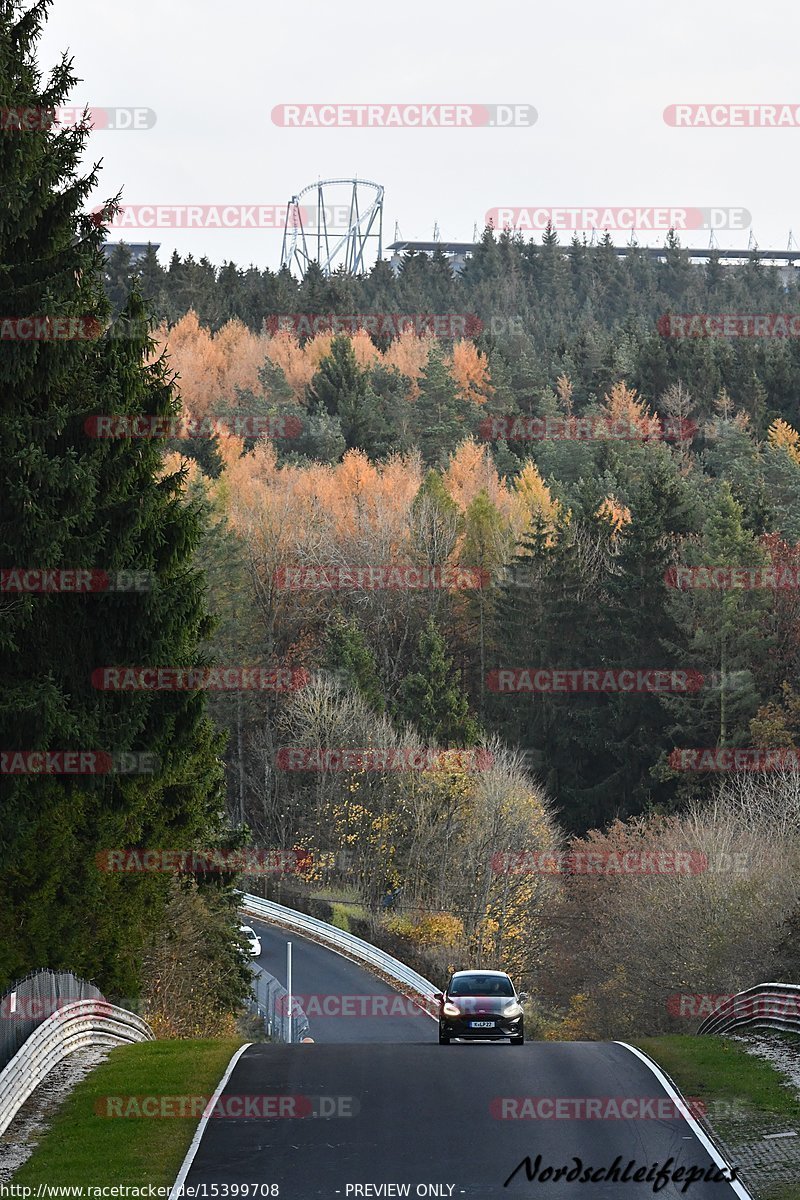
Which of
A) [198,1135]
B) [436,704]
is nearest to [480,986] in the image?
[198,1135]

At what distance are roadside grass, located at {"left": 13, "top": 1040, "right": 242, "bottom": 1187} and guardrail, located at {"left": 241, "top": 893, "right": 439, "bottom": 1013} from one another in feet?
88.0

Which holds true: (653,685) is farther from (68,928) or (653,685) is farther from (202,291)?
(202,291)

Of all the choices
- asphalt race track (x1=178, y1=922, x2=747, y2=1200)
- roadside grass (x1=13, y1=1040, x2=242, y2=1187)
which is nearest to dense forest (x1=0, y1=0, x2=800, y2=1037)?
roadside grass (x1=13, y1=1040, x2=242, y2=1187)

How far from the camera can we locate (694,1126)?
58.0 ft

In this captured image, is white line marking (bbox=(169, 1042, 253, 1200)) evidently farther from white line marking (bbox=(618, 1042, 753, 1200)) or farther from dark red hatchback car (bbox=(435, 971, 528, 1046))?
dark red hatchback car (bbox=(435, 971, 528, 1046))

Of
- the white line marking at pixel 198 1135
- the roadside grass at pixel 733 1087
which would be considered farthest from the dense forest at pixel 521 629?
the white line marking at pixel 198 1135

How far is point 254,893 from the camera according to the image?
69.8 meters

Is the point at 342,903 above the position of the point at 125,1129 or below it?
below

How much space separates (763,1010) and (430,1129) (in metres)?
10.0

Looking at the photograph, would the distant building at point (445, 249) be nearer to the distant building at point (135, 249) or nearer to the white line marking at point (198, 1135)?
the distant building at point (135, 249)

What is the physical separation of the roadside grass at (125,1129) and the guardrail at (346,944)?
26.8m

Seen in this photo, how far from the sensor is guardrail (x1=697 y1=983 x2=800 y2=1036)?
79.1ft

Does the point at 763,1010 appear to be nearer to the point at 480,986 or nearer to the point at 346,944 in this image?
the point at 480,986

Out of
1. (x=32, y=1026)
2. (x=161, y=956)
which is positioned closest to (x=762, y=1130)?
(x=32, y=1026)
